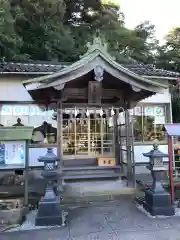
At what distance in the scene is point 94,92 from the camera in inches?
348

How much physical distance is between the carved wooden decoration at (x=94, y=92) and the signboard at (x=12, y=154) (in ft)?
10.3

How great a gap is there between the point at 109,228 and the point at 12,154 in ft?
11.1

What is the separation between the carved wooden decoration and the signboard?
3.14 m

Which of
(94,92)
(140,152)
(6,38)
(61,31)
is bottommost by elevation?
(140,152)

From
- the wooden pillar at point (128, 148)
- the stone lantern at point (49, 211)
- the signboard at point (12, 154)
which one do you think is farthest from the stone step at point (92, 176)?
Answer: the stone lantern at point (49, 211)

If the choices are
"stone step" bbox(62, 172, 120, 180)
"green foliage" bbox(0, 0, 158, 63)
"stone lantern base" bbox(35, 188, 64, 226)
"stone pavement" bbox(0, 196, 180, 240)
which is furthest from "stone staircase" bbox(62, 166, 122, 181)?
"green foliage" bbox(0, 0, 158, 63)

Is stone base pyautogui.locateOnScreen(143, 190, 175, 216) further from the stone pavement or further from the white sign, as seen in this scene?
the white sign

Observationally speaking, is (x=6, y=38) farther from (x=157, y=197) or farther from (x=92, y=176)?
(x=157, y=197)

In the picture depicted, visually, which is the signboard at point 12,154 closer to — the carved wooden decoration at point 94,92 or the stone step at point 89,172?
the stone step at point 89,172

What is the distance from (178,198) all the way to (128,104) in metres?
3.65

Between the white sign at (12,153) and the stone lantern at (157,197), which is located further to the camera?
the white sign at (12,153)

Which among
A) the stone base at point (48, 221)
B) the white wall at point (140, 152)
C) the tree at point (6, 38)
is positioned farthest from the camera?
the tree at point (6, 38)

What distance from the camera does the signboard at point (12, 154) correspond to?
6867 mm

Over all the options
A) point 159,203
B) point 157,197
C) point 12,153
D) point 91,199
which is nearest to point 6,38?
point 12,153
